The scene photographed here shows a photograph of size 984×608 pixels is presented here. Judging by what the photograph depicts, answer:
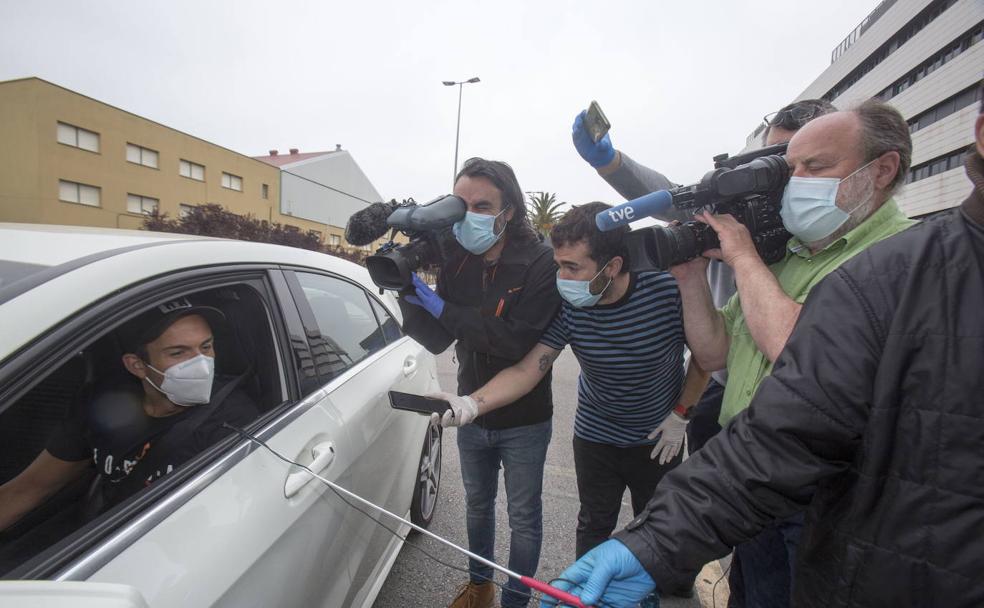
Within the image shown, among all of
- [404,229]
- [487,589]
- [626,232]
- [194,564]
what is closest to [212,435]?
[194,564]

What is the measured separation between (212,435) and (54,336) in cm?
54

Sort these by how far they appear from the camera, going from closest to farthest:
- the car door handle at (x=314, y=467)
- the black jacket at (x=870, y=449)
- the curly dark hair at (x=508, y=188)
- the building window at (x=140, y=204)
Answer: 1. the black jacket at (x=870, y=449)
2. the car door handle at (x=314, y=467)
3. the curly dark hair at (x=508, y=188)
4. the building window at (x=140, y=204)

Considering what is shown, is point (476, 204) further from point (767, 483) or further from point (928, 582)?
point (928, 582)

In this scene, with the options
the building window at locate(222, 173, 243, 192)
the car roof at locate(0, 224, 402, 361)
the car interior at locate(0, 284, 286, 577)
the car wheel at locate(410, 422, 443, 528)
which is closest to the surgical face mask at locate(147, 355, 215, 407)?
the car interior at locate(0, 284, 286, 577)

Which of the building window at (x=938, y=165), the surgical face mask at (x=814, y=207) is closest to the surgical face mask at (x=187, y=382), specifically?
the surgical face mask at (x=814, y=207)

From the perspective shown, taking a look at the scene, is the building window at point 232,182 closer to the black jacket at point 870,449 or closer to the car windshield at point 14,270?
the car windshield at point 14,270

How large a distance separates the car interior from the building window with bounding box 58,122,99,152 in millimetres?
23794

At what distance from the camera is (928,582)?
754 mm

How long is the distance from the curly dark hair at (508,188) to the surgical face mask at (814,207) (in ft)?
3.06

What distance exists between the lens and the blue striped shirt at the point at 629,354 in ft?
5.66

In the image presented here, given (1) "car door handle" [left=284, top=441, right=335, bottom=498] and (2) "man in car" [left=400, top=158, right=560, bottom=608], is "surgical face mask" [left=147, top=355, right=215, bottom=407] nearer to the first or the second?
(1) "car door handle" [left=284, top=441, right=335, bottom=498]

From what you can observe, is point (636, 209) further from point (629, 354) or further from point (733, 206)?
point (629, 354)

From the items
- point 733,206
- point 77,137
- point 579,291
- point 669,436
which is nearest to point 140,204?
point 77,137

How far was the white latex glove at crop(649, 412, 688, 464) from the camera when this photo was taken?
1.80 m
